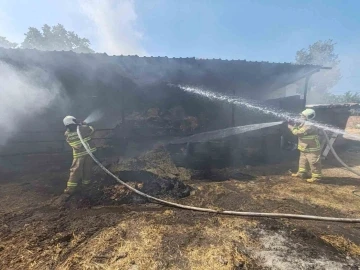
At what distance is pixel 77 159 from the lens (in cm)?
583

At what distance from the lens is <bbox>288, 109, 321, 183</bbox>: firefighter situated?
6211 millimetres

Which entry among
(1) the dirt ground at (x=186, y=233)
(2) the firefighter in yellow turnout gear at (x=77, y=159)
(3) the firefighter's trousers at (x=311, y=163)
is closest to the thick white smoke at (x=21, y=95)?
(2) the firefighter in yellow turnout gear at (x=77, y=159)

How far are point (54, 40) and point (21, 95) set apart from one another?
128ft

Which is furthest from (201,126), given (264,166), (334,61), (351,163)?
(334,61)

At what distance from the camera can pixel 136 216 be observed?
4.32 m

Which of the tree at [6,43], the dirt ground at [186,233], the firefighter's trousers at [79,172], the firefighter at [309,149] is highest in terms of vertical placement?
the tree at [6,43]

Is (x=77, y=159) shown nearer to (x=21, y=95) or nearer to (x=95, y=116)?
(x=95, y=116)

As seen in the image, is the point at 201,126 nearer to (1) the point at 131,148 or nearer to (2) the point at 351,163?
(1) the point at 131,148

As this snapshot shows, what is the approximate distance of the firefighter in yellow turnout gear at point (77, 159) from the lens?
572 centimetres

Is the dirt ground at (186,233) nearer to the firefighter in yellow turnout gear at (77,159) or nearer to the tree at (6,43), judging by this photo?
the firefighter in yellow turnout gear at (77,159)

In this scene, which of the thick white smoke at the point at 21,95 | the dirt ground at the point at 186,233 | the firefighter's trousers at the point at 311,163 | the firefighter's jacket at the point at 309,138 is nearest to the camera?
the dirt ground at the point at 186,233

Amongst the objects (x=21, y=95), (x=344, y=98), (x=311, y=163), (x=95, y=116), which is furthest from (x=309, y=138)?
(x=344, y=98)

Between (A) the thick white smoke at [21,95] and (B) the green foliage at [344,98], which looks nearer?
(A) the thick white smoke at [21,95]

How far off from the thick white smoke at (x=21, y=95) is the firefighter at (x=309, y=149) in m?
8.51
